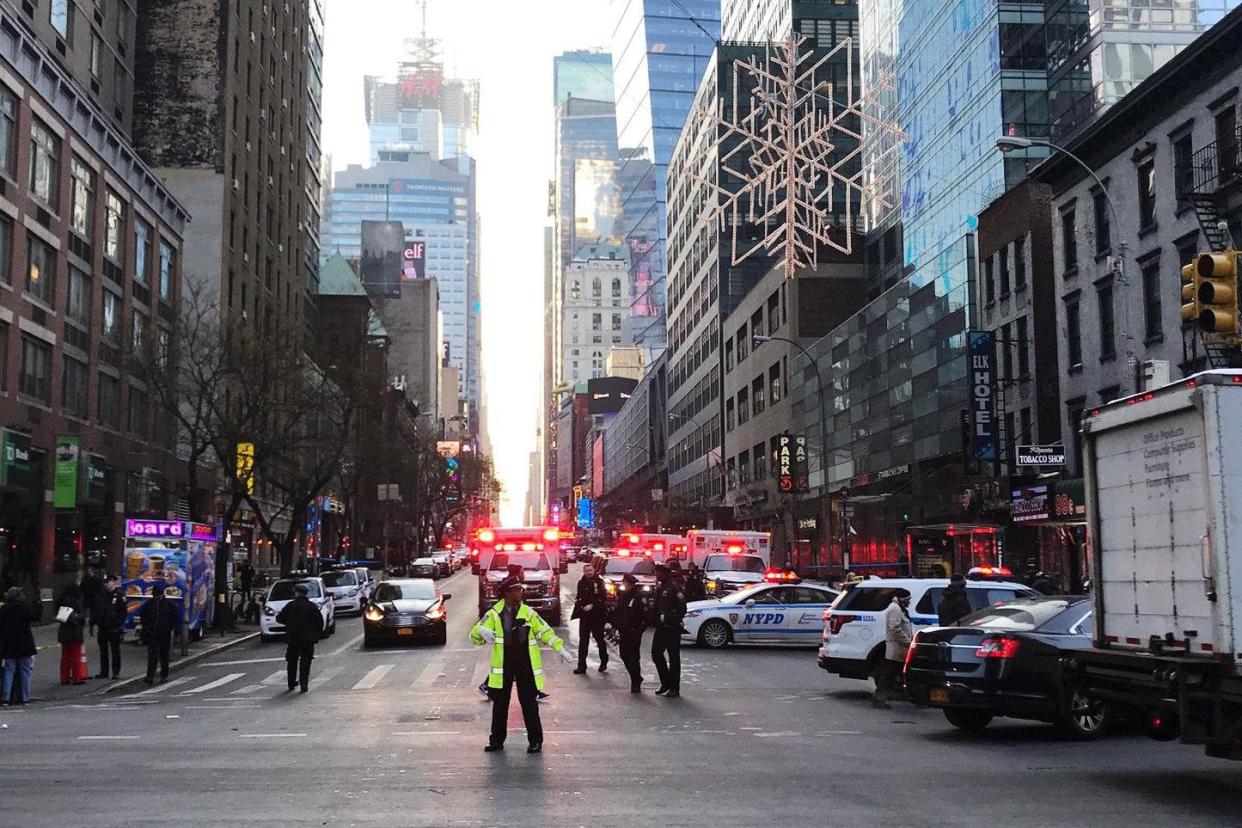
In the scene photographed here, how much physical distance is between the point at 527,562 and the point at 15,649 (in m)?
17.4

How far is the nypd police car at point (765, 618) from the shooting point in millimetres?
27328

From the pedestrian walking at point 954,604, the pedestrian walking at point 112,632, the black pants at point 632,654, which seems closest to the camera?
the pedestrian walking at point 954,604

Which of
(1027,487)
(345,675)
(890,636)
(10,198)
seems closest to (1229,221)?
(1027,487)

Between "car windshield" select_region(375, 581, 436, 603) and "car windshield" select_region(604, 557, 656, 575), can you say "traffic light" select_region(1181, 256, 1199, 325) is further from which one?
"car windshield" select_region(604, 557, 656, 575)

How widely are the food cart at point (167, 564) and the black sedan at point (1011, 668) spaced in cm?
1960

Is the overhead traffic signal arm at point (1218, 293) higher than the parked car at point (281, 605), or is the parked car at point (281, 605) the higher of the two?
the overhead traffic signal arm at point (1218, 293)

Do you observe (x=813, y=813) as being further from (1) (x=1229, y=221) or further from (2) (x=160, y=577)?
(1) (x=1229, y=221)

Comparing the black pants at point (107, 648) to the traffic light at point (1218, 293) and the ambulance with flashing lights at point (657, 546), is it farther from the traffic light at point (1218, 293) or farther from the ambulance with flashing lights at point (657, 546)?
the ambulance with flashing lights at point (657, 546)

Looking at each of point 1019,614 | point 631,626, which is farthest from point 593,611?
point 1019,614

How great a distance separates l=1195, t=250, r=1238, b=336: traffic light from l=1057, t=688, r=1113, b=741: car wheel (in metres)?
4.26

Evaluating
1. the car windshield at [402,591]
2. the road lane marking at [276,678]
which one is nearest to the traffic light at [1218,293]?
the road lane marking at [276,678]

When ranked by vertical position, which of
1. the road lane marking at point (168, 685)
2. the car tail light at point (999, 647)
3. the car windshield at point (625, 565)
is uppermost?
the car windshield at point (625, 565)

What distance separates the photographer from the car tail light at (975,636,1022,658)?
13398 mm

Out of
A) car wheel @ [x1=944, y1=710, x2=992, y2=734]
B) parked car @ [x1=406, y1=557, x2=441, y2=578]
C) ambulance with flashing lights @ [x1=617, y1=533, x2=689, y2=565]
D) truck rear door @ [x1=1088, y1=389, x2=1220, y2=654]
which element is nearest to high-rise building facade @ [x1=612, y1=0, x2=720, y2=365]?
parked car @ [x1=406, y1=557, x2=441, y2=578]
